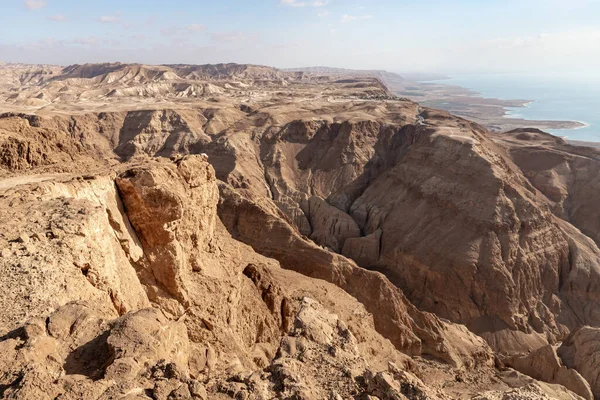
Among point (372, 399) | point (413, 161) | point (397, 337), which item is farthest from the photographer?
point (413, 161)

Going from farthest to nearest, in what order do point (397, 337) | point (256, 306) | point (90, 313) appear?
point (397, 337) → point (256, 306) → point (90, 313)

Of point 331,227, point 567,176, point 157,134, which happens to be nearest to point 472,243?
point 331,227

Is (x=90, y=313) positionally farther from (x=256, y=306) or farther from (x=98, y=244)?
(x=256, y=306)

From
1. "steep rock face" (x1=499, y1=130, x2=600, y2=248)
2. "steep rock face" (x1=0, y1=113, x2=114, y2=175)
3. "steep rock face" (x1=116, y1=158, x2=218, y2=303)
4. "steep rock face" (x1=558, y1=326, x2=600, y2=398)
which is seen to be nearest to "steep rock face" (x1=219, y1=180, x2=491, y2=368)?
"steep rock face" (x1=558, y1=326, x2=600, y2=398)

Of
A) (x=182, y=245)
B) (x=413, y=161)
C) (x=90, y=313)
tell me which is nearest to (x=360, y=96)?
(x=413, y=161)

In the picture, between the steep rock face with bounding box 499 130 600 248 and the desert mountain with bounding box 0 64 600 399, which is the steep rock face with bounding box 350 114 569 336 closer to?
the desert mountain with bounding box 0 64 600 399

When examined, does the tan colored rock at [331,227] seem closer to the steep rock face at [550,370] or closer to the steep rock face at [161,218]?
the steep rock face at [550,370]

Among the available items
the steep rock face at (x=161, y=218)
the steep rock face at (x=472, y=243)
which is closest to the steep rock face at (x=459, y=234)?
the steep rock face at (x=472, y=243)

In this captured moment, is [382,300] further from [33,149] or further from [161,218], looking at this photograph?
[33,149]
